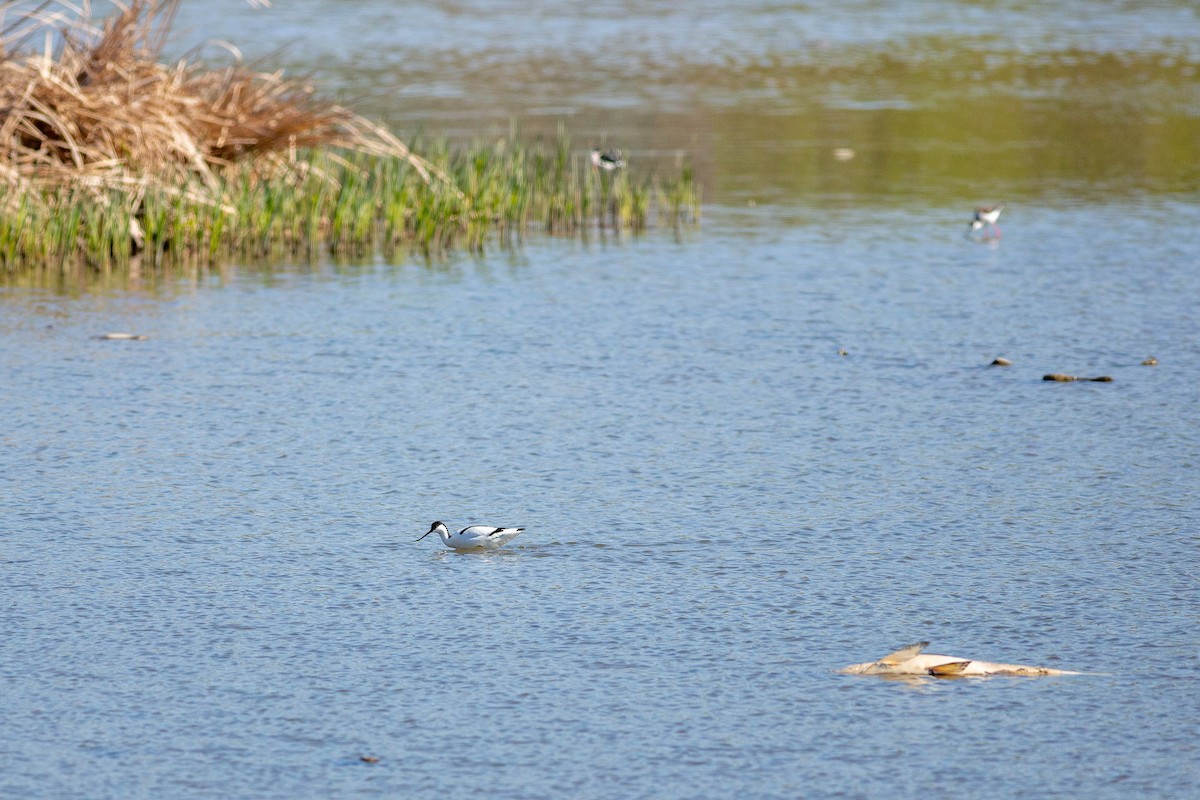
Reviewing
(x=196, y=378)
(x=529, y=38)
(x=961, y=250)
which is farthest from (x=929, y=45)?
(x=196, y=378)

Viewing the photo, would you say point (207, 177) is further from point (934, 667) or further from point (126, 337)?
point (934, 667)

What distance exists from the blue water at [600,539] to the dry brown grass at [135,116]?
1857 mm

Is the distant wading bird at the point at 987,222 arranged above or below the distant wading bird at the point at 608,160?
below

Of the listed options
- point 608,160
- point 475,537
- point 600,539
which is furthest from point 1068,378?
point 608,160

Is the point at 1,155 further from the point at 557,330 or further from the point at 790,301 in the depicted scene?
the point at 790,301

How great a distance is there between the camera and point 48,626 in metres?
5.60

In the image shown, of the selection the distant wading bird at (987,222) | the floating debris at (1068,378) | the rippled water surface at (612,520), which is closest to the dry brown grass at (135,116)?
the rippled water surface at (612,520)

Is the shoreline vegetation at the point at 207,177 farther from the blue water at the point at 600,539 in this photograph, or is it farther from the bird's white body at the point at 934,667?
the bird's white body at the point at 934,667

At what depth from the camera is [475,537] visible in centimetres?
630

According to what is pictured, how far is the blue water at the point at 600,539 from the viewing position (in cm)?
464

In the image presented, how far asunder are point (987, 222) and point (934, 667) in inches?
361

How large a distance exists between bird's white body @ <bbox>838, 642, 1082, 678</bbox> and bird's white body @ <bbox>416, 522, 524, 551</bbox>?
1.56 m

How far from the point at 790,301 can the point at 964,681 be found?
6.42 metres

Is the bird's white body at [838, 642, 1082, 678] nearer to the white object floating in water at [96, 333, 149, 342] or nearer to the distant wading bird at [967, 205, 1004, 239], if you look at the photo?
the white object floating in water at [96, 333, 149, 342]
